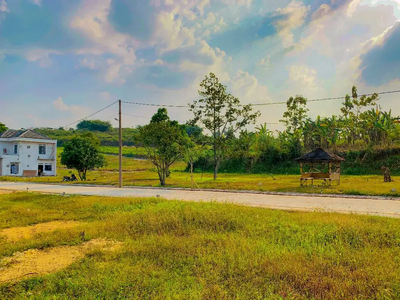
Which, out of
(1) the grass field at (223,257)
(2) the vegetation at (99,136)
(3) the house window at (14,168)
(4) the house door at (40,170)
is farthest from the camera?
(2) the vegetation at (99,136)

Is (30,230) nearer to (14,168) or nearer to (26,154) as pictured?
(26,154)

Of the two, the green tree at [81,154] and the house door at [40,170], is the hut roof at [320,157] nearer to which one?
the green tree at [81,154]

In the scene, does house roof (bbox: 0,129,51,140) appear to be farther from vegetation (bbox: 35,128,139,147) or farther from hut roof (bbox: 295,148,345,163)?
hut roof (bbox: 295,148,345,163)

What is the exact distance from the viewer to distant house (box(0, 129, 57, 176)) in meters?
45.8

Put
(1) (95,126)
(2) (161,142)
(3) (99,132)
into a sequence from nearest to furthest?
(2) (161,142) → (3) (99,132) → (1) (95,126)

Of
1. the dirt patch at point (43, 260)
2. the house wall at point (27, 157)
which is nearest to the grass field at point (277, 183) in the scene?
the dirt patch at point (43, 260)

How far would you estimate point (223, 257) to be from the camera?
587 centimetres

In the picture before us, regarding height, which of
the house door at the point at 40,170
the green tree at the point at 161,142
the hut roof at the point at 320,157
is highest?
the green tree at the point at 161,142

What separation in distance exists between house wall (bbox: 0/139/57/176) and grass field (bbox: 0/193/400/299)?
137ft

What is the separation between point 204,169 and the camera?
4584cm

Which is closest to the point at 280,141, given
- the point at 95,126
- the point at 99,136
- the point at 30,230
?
the point at 30,230

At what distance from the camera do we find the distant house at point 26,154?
45.8 metres

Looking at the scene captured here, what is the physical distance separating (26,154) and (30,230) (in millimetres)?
43754

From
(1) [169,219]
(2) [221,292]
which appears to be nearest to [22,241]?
(1) [169,219]
